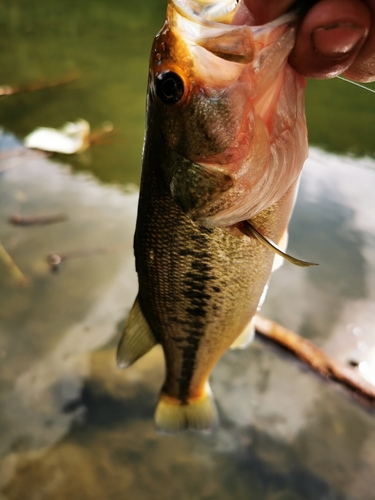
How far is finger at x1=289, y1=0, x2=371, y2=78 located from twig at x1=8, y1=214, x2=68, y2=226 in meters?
2.48

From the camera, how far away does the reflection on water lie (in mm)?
1600

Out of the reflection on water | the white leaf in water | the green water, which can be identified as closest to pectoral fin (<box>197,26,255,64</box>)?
the reflection on water

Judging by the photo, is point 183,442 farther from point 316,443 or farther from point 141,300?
point 141,300

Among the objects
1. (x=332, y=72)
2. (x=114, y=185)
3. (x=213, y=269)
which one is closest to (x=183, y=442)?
(x=213, y=269)

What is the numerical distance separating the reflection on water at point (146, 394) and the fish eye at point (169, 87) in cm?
151

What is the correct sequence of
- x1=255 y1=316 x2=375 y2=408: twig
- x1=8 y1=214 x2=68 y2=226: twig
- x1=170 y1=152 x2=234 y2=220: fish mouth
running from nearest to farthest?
x1=170 y1=152 x2=234 y2=220: fish mouth < x1=255 y1=316 x2=375 y2=408: twig < x1=8 y1=214 x2=68 y2=226: twig

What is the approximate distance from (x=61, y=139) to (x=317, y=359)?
10.7ft

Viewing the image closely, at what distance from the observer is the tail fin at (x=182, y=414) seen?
1.48 m

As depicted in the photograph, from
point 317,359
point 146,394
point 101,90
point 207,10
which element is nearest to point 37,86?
point 101,90

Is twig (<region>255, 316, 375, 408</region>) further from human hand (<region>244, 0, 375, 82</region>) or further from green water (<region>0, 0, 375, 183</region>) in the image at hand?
green water (<region>0, 0, 375, 183</region>)

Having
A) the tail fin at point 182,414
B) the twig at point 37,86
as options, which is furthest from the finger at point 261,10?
the twig at point 37,86

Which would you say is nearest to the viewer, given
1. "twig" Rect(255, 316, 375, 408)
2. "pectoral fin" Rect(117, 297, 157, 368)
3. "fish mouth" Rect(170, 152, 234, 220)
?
"fish mouth" Rect(170, 152, 234, 220)

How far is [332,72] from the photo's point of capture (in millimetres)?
720

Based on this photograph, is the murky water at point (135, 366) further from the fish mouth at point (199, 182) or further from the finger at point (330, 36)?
the finger at point (330, 36)
